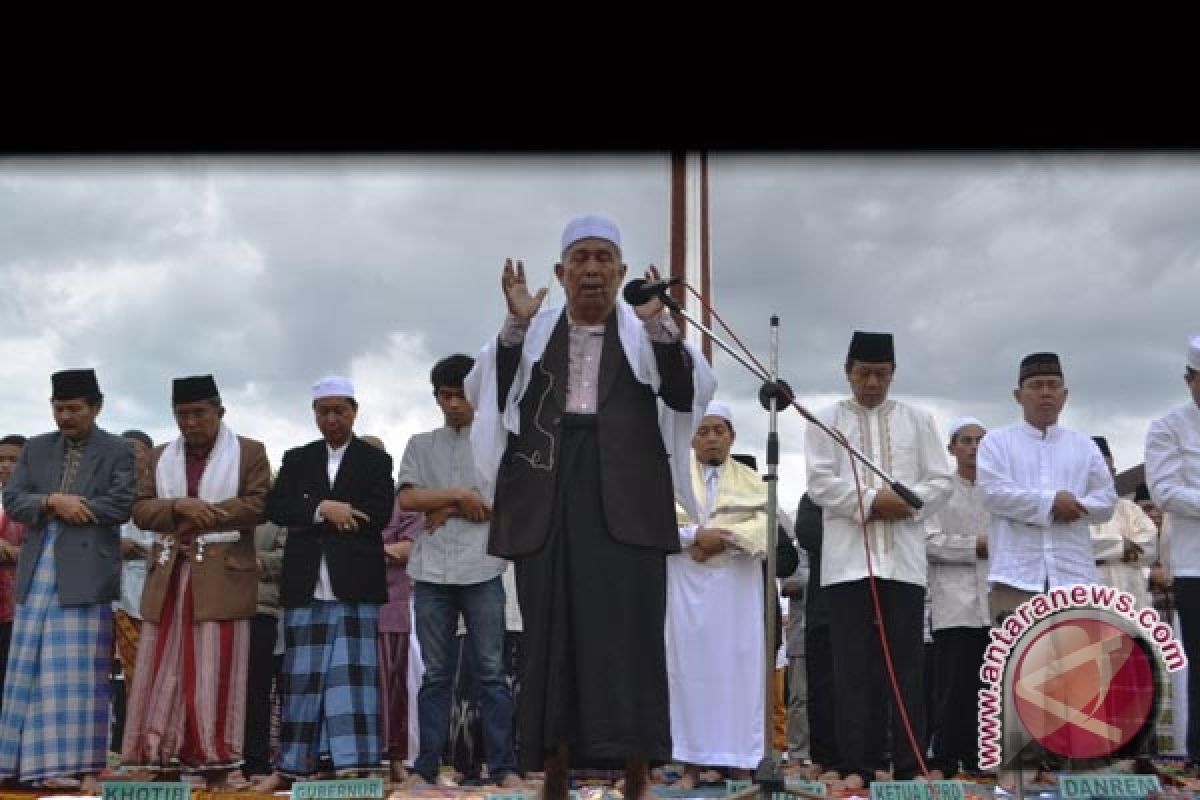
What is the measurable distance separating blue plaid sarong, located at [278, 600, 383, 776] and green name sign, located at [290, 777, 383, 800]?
1.00 m

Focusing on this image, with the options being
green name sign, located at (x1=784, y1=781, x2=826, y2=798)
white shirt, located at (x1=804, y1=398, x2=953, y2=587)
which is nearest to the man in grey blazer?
green name sign, located at (x1=784, y1=781, x2=826, y2=798)

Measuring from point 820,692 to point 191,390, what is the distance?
4.27 m

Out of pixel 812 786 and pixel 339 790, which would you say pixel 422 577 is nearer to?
pixel 339 790

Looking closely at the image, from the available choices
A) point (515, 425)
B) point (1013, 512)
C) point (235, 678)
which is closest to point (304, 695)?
point (235, 678)

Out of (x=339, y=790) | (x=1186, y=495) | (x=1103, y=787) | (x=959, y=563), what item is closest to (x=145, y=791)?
(x=339, y=790)

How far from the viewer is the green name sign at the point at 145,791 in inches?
235

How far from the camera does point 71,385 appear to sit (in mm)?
7668

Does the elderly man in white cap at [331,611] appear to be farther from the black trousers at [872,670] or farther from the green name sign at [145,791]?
the black trousers at [872,670]

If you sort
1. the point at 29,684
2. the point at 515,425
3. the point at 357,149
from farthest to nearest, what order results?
the point at 29,684 < the point at 515,425 < the point at 357,149

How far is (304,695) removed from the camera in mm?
7391

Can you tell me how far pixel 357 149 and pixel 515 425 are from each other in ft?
7.79

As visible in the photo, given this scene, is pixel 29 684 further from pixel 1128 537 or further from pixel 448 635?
pixel 1128 537

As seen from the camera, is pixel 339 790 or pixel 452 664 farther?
pixel 452 664

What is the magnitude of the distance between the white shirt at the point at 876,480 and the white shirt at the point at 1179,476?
1230 millimetres
